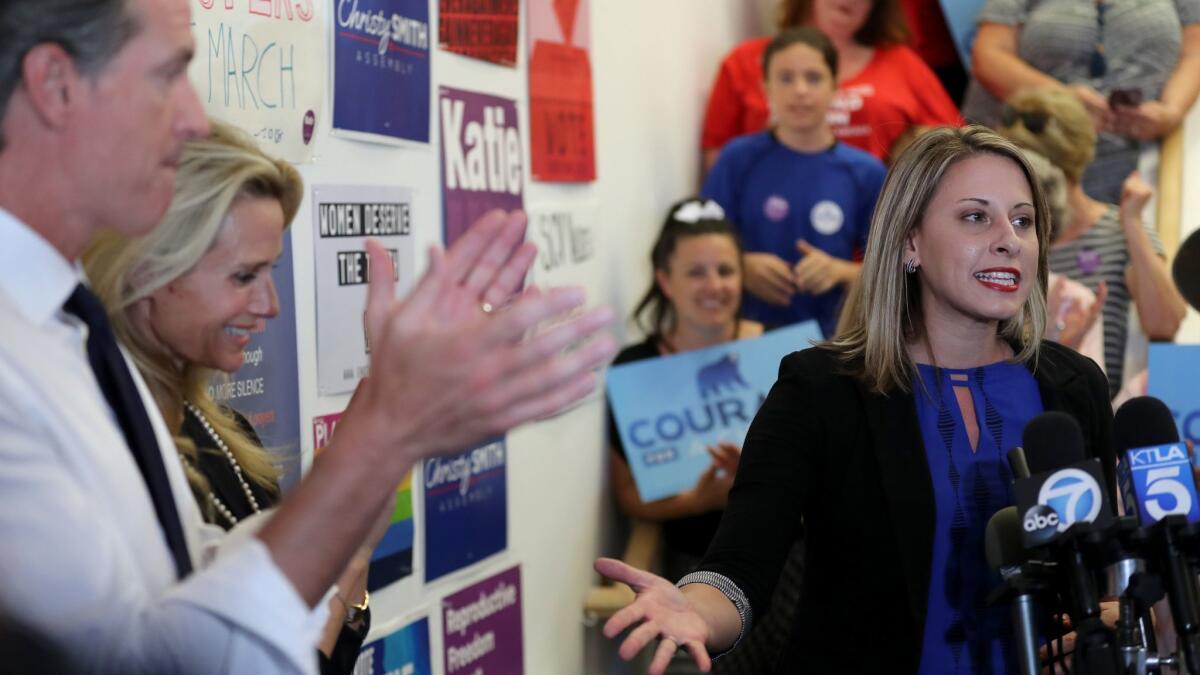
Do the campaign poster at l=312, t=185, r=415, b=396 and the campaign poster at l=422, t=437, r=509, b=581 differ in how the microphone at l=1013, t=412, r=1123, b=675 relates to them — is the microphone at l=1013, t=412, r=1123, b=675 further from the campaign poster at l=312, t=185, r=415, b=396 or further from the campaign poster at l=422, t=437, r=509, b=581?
the campaign poster at l=422, t=437, r=509, b=581

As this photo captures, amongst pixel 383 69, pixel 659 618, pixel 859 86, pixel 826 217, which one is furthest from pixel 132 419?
pixel 859 86

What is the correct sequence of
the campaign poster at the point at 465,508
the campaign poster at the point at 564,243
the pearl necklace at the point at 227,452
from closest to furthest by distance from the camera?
the pearl necklace at the point at 227,452 < the campaign poster at the point at 465,508 < the campaign poster at the point at 564,243

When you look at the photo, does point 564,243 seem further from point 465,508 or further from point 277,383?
point 277,383

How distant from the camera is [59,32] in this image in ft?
3.92

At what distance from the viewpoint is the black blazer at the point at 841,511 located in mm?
2242

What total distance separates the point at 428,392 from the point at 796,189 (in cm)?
363

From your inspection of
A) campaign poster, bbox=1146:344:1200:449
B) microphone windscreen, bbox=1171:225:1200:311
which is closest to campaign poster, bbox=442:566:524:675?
campaign poster, bbox=1146:344:1200:449

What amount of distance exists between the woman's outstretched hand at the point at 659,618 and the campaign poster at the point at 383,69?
129cm

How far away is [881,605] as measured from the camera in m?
2.28

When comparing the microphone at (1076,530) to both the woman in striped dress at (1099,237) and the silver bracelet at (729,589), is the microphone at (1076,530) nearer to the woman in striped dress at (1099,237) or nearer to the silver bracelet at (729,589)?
the silver bracelet at (729,589)

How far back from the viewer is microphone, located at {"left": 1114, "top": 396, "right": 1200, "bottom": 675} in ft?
5.11

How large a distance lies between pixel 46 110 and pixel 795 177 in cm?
369

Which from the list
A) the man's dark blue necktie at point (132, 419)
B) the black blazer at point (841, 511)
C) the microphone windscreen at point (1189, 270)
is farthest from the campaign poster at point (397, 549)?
the microphone windscreen at point (1189, 270)

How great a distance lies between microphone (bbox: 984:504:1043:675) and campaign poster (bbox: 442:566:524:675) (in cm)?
185
